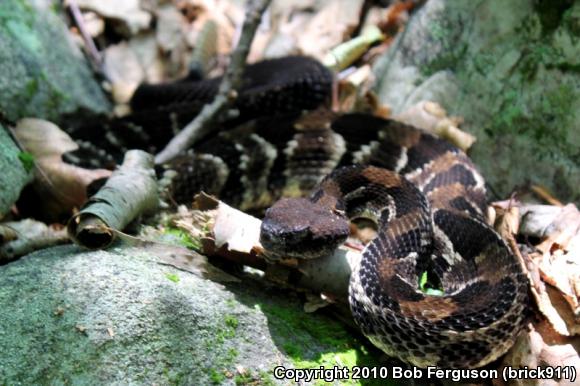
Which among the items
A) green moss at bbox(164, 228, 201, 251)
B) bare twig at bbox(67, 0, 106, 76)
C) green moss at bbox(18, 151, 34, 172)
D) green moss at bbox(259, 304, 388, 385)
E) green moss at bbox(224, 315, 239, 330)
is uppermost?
bare twig at bbox(67, 0, 106, 76)

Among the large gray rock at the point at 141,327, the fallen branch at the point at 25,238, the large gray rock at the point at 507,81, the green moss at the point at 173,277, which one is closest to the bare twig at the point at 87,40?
the fallen branch at the point at 25,238

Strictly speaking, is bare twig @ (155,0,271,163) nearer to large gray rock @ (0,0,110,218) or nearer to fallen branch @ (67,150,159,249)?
fallen branch @ (67,150,159,249)

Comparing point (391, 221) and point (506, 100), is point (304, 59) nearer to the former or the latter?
point (506, 100)

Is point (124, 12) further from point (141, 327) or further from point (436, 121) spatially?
point (141, 327)

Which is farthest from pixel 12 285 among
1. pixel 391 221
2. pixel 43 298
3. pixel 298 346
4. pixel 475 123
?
pixel 475 123

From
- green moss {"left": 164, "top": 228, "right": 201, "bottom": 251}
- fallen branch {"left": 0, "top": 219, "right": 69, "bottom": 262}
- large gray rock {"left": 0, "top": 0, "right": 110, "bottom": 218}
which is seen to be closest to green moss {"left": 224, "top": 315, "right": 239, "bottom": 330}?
green moss {"left": 164, "top": 228, "right": 201, "bottom": 251}

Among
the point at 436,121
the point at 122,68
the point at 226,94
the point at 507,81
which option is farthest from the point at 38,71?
the point at 507,81

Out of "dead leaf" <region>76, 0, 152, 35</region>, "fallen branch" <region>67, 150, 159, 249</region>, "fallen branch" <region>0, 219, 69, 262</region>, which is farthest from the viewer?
"dead leaf" <region>76, 0, 152, 35</region>
